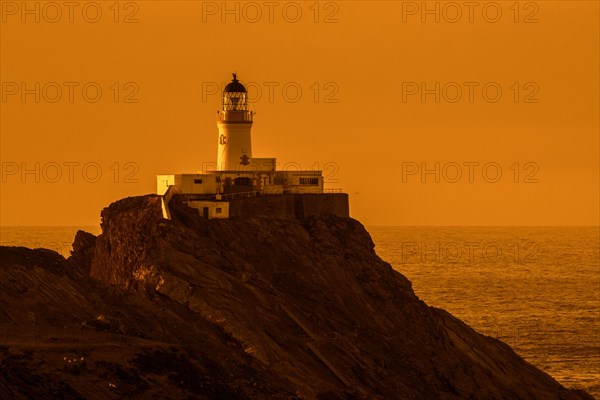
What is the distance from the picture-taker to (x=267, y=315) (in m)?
93.1

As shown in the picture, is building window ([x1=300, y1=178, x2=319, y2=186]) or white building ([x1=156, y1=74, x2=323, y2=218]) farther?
building window ([x1=300, y1=178, x2=319, y2=186])

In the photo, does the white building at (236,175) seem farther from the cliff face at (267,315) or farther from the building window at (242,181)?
the cliff face at (267,315)

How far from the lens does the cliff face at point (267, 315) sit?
8181cm

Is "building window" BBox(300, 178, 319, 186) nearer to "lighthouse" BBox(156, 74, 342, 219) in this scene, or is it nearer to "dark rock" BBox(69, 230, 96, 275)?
"lighthouse" BBox(156, 74, 342, 219)

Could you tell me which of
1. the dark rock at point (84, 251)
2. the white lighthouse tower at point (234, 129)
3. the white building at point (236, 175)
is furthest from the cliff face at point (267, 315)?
the white lighthouse tower at point (234, 129)

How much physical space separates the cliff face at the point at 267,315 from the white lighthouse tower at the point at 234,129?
9.36m

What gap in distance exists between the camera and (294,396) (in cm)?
8188

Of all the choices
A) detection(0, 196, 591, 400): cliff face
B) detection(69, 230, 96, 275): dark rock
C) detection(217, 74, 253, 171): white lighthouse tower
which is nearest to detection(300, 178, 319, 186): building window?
detection(217, 74, 253, 171): white lighthouse tower

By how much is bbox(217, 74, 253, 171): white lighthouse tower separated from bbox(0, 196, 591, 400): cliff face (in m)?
9.36

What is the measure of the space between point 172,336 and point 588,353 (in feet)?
229

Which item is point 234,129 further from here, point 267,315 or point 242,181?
point 267,315

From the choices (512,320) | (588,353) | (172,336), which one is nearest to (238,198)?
(172,336)

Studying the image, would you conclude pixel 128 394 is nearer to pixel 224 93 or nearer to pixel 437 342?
pixel 437 342

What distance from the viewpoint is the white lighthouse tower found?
117688mm
